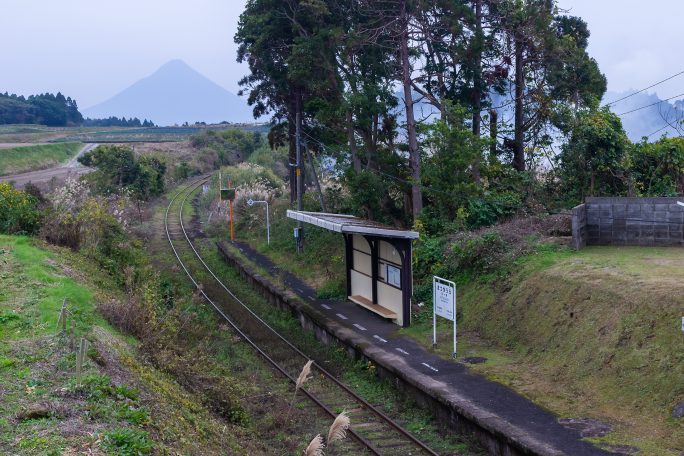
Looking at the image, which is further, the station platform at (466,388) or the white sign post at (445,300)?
the white sign post at (445,300)

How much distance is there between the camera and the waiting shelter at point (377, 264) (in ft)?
51.2

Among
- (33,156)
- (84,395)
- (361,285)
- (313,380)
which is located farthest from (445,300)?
(33,156)

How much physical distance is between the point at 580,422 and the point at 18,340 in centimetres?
829

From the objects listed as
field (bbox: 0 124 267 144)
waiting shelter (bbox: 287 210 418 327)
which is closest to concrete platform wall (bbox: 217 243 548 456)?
waiting shelter (bbox: 287 210 418 327)

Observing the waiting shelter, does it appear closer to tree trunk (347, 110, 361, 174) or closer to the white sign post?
the white sign post

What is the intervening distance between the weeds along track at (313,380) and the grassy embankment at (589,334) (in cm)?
220

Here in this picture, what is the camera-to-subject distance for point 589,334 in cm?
1155

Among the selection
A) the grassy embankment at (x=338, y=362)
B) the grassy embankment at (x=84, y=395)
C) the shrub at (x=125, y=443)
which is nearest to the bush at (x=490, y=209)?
the grassy embankment at (x=338, y=362)

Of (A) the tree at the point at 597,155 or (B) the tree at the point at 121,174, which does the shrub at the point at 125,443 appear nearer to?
(A) the tree at the point at 597,155

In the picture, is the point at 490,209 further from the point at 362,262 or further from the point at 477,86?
the point at 477,86

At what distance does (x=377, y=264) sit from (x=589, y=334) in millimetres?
6866

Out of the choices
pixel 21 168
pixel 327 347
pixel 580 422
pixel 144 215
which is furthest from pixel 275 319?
pixel 21 168

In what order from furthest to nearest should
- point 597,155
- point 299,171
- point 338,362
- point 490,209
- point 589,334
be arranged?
point 299,171 → point 490,209 → point 597,155 → point 338,362 → point 589,334

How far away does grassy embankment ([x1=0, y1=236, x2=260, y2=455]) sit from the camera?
268 inches
